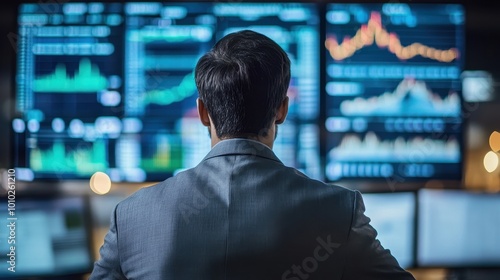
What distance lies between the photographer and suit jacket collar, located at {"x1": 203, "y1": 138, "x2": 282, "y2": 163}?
87 centimetres

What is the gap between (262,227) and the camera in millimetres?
812

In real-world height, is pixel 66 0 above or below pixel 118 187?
above

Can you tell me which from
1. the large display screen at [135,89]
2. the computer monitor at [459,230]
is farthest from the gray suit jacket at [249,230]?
the computer monitor at [459,230]

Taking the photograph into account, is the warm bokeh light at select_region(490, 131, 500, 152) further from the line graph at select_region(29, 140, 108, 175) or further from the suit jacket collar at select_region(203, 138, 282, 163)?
Answer: the suit jacket collar at select_region(203, 138, 282, 163)

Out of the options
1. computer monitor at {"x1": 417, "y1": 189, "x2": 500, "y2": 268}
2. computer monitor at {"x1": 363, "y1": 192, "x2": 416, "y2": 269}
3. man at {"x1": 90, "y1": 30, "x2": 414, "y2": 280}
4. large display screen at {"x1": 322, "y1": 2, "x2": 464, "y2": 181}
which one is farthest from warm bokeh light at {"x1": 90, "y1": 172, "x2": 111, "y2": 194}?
man at {"x1": 90, "y1": 30, "x2": 414, "y2": 280}

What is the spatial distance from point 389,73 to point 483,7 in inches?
16.7

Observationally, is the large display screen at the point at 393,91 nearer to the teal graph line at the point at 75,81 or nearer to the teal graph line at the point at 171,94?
the teal graph line at the point at 171,94

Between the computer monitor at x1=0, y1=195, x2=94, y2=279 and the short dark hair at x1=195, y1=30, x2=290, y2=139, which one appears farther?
the computer monitor at x1=0, y1=195, x2=94, y2=279

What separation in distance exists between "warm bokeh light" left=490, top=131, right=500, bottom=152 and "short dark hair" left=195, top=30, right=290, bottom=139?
1838 millimetres

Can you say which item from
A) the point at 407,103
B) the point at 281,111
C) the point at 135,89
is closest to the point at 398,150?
the point at 407,103

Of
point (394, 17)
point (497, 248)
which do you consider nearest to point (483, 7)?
point (394, 17)

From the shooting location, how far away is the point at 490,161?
2.54 metres

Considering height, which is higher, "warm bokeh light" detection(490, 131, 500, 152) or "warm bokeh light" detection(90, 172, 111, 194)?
"warm bokeh light" detection(490, 131, 500, 152)

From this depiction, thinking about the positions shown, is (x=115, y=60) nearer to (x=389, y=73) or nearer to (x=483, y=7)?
(x=389, y=73)
